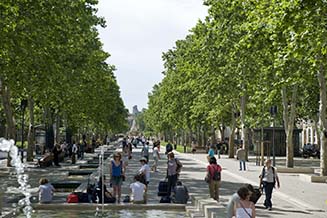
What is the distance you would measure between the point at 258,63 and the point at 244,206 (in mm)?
25979

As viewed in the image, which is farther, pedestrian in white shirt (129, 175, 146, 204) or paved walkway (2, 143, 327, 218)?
pedestrian in white shirt (129, 175, 146, 204)

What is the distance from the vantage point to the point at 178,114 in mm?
73625

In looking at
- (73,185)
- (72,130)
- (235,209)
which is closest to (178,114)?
(72,130)

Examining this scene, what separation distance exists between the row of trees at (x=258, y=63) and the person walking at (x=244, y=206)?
484 centimetres

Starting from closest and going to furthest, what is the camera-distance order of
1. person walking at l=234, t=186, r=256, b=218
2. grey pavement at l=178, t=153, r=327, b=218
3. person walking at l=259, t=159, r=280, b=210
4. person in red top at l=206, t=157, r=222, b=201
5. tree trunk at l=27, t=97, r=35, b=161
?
person walking at l=234, t=186, r=256, b=218, grey pavement at l=178, t=153, r=327, b=218, person walking at l=259, t=159, r=280, b=210, person in red top at l=206, t=157, r=222, b=201, tree trunk at l=27, t=97, r=35, b=161

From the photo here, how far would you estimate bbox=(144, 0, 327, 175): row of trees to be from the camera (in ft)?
51.2

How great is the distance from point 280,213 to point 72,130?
167ft

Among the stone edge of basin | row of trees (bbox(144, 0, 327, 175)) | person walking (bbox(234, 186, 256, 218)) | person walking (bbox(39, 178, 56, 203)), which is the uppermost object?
row of trees (bbox(144, 0, 327, 175))

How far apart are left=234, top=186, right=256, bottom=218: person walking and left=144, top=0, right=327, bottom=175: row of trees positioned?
15.9ft

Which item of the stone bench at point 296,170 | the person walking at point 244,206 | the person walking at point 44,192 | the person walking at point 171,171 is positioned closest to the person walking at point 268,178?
the person walking at point 171,171

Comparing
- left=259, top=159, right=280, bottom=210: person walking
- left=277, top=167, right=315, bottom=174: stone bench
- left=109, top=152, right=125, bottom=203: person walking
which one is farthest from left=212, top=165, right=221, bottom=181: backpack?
left=277, top=167, right=315, bottom=174: stone bench

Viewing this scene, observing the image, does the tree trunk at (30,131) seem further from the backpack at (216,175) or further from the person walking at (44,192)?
the backpack at (216,175)

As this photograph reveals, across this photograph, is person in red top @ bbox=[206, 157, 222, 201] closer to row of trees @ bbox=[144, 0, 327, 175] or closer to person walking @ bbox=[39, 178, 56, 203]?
row of trees @ bbox=[144, 0, 327, 175]

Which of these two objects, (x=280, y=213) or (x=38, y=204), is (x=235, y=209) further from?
(x=38, y=204)
